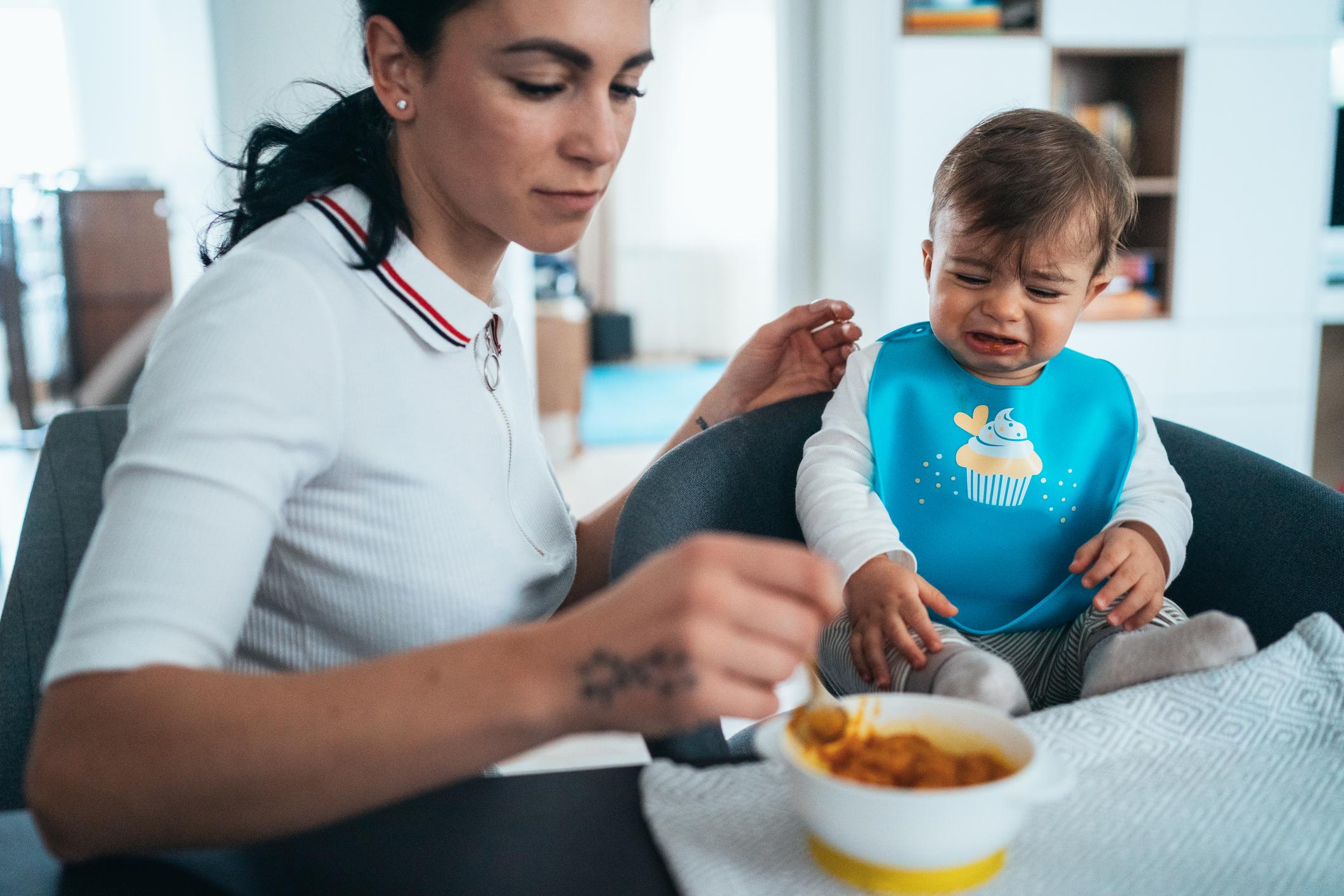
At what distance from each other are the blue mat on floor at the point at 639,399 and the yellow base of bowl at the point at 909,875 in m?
4.56

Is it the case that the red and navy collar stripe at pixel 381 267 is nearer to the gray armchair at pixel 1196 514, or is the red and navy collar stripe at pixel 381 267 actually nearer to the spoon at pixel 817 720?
the gray armchair at pixel 1196 514

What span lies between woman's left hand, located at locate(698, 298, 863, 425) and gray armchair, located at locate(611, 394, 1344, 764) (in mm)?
80

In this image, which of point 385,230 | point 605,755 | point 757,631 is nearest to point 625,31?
point 385,230

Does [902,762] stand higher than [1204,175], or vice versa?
[1204,175]

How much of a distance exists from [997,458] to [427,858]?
0.89 meters

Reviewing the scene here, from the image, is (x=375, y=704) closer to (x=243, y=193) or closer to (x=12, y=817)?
(x=12, y=817)

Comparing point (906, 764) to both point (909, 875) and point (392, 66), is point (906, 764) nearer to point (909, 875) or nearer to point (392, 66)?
point (909, 875)

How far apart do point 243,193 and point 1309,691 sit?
1010 millimetres

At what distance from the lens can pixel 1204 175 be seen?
140 inches

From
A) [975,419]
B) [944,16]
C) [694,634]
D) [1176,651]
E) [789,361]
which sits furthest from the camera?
[944,16]

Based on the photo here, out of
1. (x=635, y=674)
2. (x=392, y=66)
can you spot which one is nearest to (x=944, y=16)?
(x=392, y=66)

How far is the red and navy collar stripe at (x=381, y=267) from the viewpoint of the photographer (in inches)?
34.7

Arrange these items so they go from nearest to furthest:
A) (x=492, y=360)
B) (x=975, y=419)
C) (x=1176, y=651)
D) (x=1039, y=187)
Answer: (x=1176, y=651), (x=492, y=360), (x=1039, y=187), (x=975, y=419)

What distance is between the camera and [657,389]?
8.17m
